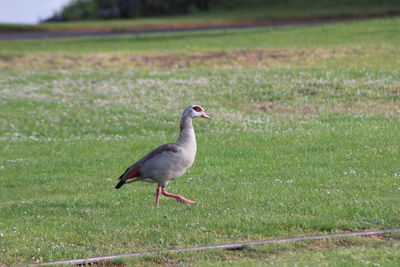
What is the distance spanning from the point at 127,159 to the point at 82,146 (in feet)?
9.53

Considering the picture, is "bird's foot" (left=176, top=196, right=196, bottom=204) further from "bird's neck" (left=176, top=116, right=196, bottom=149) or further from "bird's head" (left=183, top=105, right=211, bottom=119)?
"bird's head" (left=183, top=105, right=211, bottom=119)

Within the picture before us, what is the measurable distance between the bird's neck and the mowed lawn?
1.05 metres

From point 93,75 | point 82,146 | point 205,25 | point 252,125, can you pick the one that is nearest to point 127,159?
point 82,146

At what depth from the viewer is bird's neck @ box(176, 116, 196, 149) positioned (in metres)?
12.5

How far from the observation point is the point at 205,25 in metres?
60.1

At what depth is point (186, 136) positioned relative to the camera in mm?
Result: 12602

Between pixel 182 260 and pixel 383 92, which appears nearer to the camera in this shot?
pixel 182 260

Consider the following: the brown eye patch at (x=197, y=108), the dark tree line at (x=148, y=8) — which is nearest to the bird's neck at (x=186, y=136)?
the brown eye patch at (x=197, y=108)

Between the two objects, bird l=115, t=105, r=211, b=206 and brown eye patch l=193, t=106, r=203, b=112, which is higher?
brown eye patch l=193, t=106, r=203, b=112

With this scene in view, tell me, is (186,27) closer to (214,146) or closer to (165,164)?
(214,146)

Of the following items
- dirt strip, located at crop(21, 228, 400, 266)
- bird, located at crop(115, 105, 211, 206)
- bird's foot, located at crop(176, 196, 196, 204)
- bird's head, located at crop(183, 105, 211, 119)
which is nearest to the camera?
dirt strip, located at crop(21, 228, 400, 266)

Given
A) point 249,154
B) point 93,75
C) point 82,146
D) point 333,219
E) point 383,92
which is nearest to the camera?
point 333,219

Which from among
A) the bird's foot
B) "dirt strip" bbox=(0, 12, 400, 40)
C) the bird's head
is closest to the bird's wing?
the bird's head

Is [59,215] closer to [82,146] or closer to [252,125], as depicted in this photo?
[82,146]
